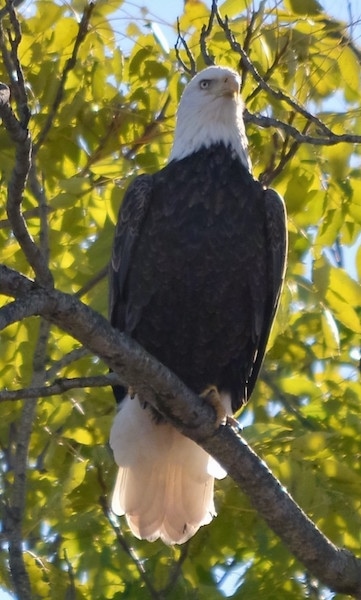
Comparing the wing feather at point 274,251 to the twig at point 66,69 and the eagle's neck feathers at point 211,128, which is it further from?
the twig at point 66,69

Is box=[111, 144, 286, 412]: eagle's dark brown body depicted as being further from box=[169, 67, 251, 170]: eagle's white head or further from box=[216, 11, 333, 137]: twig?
box=[216, 11, 333, 137]: twig

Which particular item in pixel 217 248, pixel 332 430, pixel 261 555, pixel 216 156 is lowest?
pixel 261 555

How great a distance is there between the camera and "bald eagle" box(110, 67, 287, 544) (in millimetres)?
4344

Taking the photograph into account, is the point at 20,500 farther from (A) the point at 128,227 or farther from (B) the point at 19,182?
(B) the point at 19,182

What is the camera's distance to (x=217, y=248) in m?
4.32

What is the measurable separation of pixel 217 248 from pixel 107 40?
3.20 ft

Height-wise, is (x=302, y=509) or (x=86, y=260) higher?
(x=86, y=260)

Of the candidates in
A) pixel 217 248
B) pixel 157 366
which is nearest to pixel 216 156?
pixel 217 248

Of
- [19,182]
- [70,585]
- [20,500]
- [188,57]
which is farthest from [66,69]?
[70,585]

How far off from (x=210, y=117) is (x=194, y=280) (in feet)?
2.72

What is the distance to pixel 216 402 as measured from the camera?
4.07 metres

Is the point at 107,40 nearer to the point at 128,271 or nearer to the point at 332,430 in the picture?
the point at 128,271

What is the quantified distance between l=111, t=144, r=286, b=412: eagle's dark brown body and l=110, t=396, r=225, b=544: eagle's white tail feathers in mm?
294

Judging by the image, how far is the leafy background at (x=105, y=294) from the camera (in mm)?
3938
